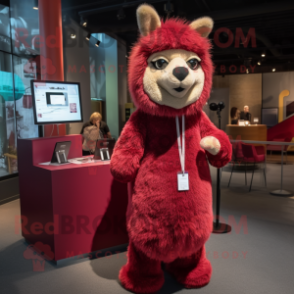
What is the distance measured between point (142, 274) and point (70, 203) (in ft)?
2.71

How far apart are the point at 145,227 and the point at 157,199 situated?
19 cm

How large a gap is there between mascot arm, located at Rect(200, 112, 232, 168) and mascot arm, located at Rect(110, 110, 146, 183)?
40cm

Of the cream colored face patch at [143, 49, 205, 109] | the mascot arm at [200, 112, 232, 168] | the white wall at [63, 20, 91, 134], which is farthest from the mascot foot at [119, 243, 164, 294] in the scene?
the white wall at [63, 20, 91, 134]

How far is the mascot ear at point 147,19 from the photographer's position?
174 cm

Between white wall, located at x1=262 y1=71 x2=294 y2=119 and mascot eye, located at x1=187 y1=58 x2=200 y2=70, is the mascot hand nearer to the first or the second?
mascot eye, located at x1=187 y1=58 x2=200 y2=70

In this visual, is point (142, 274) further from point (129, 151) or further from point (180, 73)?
point (180, 73)

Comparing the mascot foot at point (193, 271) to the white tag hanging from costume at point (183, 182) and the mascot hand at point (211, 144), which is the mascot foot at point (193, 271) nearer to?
the white tag hanging from costume at point (183, 182)

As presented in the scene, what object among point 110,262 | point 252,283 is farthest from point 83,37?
point 252,283

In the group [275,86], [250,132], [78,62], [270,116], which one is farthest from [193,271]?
[275,86]

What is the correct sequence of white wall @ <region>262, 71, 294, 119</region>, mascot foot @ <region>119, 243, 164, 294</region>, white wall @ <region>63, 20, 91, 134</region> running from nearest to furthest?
mascot foot @ <region>119, 243, 164, 294</region> < white wall @ <region>63, 20, 91, 134</region> < white wall @ <region>262, 71, 294, 119</region>

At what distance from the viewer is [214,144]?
5.90ft

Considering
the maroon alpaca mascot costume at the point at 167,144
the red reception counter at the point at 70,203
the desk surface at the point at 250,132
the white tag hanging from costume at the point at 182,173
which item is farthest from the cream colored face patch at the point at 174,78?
the desk surface at the point at 250,132

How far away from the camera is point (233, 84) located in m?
11.7

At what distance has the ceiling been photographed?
6246 mm
